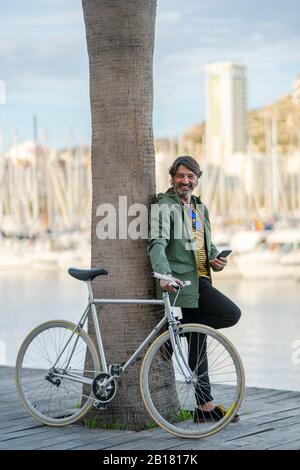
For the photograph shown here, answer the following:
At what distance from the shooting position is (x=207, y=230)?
6.32 meters

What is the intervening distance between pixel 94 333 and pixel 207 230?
934 millimetres

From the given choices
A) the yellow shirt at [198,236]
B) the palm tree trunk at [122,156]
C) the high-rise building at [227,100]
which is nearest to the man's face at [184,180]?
the yellow shirt at [198,236]

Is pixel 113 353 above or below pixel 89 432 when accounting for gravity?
above

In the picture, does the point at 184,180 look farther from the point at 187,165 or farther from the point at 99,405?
the point at 99,405

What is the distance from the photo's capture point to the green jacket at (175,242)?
6000 mm

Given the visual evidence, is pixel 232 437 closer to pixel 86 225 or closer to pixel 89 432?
pixel 89 432

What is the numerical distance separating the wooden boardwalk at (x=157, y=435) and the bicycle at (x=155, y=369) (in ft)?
0.31

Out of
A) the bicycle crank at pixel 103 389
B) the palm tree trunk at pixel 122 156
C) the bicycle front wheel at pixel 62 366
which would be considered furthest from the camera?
the palm tree trunk at pixel 122 156

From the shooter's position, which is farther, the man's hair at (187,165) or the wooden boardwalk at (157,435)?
the man's hair at (187,165)

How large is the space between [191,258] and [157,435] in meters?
1.05

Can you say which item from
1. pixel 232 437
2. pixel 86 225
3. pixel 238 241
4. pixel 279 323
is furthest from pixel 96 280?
pixel 86 225

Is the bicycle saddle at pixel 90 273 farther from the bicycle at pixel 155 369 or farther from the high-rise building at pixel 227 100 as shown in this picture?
the high-rise building at pixel 227 100

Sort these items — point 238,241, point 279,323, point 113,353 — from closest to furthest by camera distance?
point 113,353
point 279,323
point 238,241

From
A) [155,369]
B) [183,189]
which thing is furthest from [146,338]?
[183,189]
